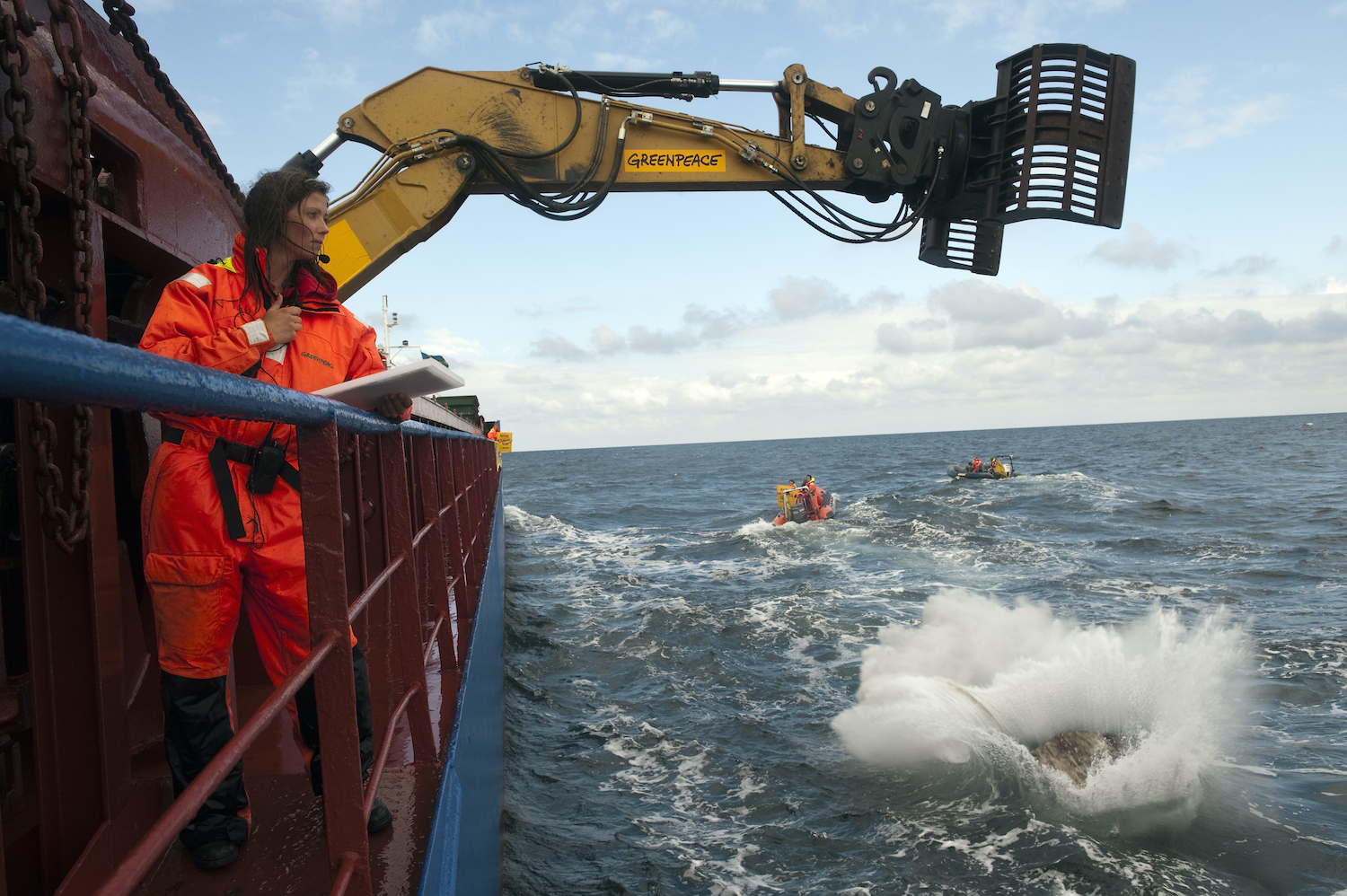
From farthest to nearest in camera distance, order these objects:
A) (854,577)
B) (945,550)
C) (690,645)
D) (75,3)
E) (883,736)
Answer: (945,550) → (854,577) → (690,645) → (883,736) → (75,3)

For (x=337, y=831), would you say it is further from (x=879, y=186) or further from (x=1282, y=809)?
(x=1282, y=809)

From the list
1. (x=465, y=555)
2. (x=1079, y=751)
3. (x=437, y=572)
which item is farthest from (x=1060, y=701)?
(x=437, y=572)

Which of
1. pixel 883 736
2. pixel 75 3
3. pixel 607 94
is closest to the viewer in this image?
pixel 75 3

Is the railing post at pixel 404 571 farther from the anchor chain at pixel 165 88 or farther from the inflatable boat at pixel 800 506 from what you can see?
the inflatable boat at pixel 800 506

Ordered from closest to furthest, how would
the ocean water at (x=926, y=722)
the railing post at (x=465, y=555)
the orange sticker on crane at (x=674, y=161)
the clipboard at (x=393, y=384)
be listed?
1. the clipboard at (x=393, y=384)
2. the railing post at (x=465, y=555)
3. the ocean water at (x=926, y=722)
4. the orange sticker on crane at (x=674, y=161)

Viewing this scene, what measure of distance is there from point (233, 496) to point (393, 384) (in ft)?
1.51

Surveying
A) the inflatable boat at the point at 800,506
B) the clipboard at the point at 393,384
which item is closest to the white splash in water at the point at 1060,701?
the clipboard at the point at 393,384

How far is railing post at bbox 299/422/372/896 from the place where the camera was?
1526mm

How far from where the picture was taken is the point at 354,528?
3986 millimetres

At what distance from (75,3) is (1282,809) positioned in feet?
26.5

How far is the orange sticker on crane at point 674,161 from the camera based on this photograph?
584 centimetres

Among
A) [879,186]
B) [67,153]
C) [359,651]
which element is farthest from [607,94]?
[359,651]

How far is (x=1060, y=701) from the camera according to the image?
6.97m

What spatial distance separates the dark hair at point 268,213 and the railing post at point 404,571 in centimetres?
54
